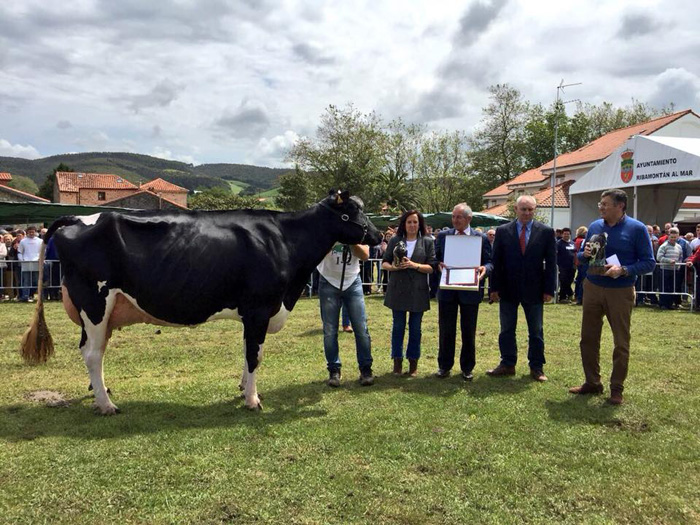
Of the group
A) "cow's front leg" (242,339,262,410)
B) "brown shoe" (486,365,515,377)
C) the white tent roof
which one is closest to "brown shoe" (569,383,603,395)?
"brown shoe" (486,365,515,377)

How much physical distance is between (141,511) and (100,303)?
252cm

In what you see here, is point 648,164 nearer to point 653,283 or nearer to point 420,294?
point 653,283

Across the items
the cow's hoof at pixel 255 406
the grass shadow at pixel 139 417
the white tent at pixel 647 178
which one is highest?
the white tent at pixel 647 178

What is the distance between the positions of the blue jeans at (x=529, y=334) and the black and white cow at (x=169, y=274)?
2969 millimetres

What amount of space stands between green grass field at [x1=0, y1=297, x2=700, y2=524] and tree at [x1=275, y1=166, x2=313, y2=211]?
172ft

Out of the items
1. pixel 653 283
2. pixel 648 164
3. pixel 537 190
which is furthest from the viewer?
pixel 537 190

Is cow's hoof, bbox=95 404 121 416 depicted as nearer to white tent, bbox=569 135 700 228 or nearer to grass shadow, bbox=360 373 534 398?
grass shadow, bbox=360 373 534 398

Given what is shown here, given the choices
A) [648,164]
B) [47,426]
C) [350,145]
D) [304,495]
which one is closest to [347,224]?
[304,495]

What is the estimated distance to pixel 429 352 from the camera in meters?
8.54

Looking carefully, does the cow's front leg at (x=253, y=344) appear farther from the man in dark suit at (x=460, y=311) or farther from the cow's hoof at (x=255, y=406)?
the man in dark suit at (x=460, y=311)

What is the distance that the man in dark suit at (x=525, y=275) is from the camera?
22.2 feet

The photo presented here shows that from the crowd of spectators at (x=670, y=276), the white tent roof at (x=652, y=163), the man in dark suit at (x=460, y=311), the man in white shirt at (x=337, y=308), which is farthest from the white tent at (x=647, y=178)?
the man in white shirt at (x=337, y=308)

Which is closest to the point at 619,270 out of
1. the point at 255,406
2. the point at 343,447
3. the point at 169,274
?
the point at 343,447

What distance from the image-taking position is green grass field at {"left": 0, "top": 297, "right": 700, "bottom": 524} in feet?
12.0
